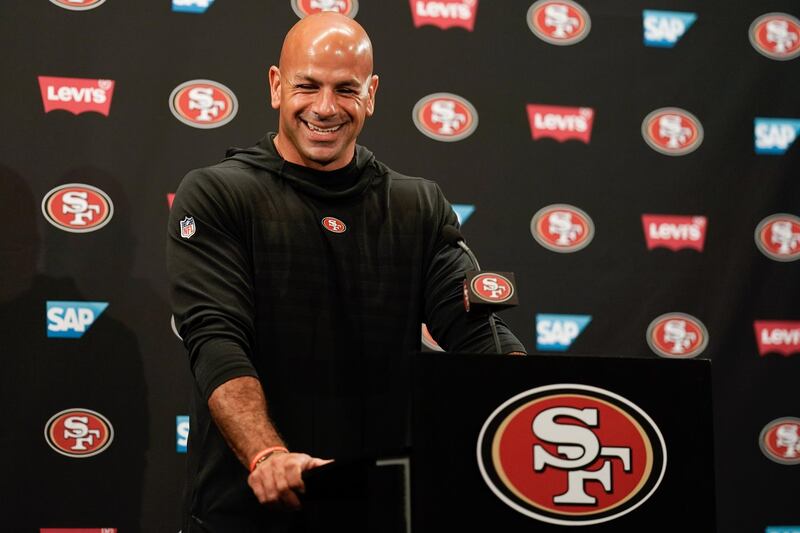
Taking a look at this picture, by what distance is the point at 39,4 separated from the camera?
2955mm

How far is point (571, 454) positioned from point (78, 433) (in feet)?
6.47

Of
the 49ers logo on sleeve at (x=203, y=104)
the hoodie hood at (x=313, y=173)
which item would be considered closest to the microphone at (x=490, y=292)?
the hoodie hood at (x=313, y=173)

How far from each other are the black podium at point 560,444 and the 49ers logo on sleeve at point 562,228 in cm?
185

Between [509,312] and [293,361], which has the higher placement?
[509,312]

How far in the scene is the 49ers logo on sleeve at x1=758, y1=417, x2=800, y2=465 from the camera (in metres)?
3.18

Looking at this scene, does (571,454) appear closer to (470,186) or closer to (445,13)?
(470,186)

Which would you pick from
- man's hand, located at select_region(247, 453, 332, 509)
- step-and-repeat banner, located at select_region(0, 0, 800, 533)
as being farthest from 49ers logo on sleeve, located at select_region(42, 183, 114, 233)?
man's hand, located at select_region(247, 453, 332, 509)

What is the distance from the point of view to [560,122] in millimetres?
3205

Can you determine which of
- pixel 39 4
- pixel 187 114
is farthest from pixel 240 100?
pixel 39 4

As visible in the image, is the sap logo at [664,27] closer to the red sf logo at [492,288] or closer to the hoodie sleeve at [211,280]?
the hoodie sleeve at [211,280]

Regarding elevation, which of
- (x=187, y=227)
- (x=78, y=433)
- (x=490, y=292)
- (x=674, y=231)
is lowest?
(x=78, y=433)

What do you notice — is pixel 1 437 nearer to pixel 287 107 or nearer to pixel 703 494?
pixel 287 107

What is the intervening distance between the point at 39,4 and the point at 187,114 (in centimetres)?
58

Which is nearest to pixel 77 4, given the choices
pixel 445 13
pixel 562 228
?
pixel 445 13
